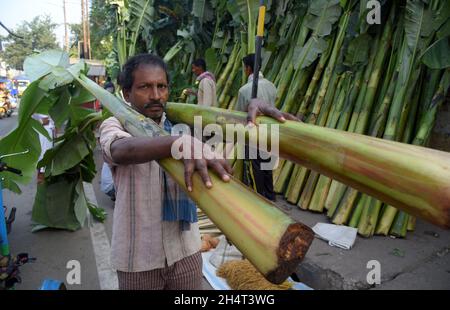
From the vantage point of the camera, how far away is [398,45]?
149 inches

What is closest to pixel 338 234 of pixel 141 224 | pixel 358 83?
pixel 358 83

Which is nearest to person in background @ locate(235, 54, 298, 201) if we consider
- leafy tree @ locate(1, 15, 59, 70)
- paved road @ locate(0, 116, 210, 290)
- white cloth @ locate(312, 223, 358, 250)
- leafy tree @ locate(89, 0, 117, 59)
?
white cloth @ locate(312, 223, 358, 250)

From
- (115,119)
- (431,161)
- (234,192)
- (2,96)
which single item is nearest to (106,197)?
(115,119)

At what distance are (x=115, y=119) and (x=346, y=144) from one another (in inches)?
37.8

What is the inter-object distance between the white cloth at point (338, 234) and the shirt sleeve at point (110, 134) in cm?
258

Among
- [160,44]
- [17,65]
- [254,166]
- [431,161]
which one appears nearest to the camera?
[431,161]

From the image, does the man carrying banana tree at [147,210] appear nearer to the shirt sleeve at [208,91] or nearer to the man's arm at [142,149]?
the man's arm at [142,149]

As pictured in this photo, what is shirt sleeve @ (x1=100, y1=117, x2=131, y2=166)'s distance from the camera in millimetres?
1249

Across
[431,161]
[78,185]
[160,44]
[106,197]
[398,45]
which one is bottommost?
[106,197]

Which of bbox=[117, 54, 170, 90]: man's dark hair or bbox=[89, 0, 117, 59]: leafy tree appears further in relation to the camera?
bbox=[89, 0, 117, 59]: leafy tree

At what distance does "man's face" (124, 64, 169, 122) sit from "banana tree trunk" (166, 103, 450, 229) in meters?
0.64

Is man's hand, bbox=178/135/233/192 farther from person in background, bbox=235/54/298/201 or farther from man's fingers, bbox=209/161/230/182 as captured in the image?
person in background, bbox=235/54/298/201

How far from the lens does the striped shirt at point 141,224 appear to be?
4.89ft
